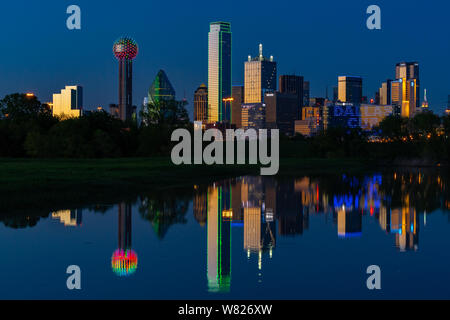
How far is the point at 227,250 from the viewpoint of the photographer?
2075 cm

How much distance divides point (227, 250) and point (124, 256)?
11.9 ft

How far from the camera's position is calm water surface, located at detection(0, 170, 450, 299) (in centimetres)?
1484

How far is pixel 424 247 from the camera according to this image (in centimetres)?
2142

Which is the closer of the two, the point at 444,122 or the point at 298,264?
the point at 298,264

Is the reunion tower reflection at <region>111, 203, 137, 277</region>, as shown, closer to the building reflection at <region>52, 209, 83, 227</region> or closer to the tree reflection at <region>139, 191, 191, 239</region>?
the tree reflection at <region>139, 191, 191, 239</region>

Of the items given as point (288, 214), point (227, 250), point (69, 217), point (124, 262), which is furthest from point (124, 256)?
point (288, 214)

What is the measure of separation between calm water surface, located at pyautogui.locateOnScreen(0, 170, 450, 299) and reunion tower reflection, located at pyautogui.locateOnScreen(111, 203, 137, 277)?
32mm

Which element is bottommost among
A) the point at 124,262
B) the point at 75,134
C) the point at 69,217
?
the point at 124,262

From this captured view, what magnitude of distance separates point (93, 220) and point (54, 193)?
30.8 feet

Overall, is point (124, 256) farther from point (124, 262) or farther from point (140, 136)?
point (140, 136)

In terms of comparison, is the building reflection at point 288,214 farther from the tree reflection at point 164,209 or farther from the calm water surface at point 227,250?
the tree reflection at point 164,209

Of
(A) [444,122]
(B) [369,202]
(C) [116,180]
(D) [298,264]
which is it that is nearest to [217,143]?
(A) [444,122]

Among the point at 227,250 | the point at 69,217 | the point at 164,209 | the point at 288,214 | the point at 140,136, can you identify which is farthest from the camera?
the point at 140,136
